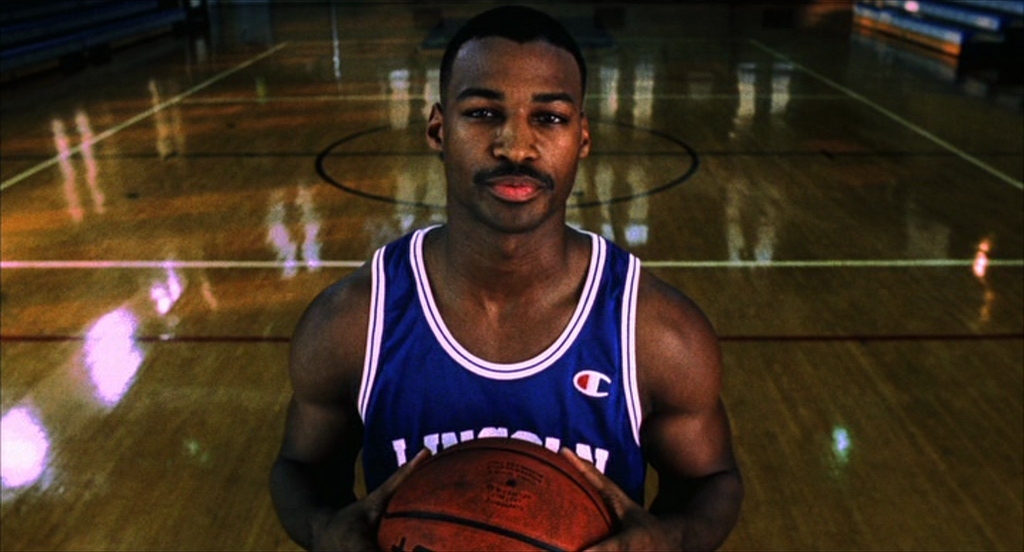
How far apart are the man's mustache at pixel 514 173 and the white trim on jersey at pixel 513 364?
219 mm

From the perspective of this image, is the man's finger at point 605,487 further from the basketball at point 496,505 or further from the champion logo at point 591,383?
the champion logo at point 591,383

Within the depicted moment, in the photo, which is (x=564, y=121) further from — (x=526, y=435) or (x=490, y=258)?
(x=526, y=435)

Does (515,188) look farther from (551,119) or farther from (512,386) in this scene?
(512,386)

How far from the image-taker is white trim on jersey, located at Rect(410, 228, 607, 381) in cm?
147

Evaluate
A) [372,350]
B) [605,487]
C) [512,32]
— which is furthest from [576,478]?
[512,32]

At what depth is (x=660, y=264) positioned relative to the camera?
466 centimetres

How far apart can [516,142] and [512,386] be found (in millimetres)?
384

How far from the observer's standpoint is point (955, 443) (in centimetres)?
305

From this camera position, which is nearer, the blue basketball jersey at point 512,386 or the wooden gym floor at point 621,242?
the blue basketball jersey at point 512,386

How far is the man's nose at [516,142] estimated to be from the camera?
133 centimetres

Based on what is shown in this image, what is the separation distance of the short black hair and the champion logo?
45 cm

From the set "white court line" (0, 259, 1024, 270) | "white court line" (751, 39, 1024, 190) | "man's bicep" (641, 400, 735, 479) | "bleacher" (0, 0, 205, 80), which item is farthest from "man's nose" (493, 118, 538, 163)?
"bleacher" (0, 0, 205, 80)

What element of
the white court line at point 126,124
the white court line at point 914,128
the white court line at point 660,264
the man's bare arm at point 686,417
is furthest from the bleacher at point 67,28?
the man's bare arm at point 686,417

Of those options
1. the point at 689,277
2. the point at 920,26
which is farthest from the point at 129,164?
the point at 920,26
